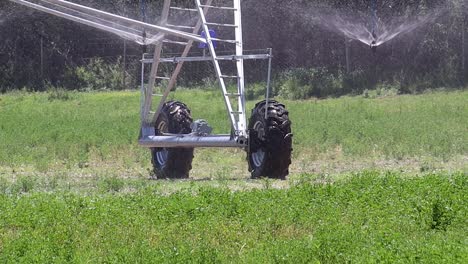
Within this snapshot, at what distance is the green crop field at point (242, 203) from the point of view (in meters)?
8.97

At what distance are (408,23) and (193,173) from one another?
19108 mm

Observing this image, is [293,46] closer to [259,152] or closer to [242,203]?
[259,152]

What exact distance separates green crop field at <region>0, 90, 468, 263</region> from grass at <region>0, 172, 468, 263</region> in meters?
0.02

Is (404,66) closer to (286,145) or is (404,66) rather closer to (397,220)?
(286,145)

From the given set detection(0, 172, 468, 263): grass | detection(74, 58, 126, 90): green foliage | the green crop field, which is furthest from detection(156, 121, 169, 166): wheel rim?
detection(74, 58, 126, 90): green foliage

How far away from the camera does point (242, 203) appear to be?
11.5 m

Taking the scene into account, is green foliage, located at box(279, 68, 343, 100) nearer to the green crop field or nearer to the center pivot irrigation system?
the green crop field

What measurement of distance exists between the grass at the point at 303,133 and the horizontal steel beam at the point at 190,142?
1006 millimetres

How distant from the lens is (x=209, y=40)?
16578 millimetres

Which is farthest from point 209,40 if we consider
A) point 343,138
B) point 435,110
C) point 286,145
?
point 435,110

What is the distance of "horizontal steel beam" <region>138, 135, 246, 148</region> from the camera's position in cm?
1598

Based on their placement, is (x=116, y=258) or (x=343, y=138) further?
(x=343, y=138)

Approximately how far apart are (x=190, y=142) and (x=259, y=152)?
51.9 inches

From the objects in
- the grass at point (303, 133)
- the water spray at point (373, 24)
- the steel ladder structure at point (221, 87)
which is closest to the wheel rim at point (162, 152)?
the steel ladder structure at point (221, 87)
